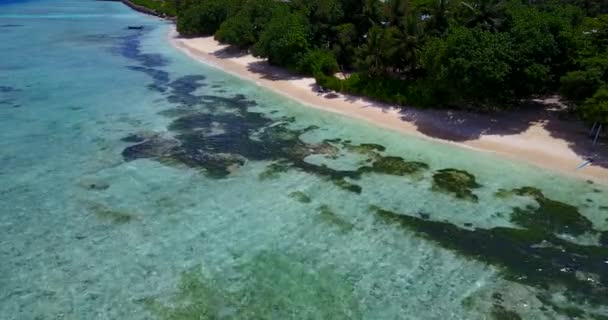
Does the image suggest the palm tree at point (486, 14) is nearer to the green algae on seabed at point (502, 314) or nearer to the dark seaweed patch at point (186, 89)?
the green algae on seabed at point (502, 314)

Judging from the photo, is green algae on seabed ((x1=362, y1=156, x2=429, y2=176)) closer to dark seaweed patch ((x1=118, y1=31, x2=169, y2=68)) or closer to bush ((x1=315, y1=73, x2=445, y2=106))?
bush ((x1=315, y1=73, x2=445, y2=106))

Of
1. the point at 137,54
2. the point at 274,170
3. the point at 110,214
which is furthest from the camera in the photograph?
the point at 137,54

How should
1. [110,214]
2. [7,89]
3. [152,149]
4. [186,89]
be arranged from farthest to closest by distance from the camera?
[7,89], [186,89], [152,149], [110,214]

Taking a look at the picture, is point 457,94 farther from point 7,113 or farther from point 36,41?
point 36,41

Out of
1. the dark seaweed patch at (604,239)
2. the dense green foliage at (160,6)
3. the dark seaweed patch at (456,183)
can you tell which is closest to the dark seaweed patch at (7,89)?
the dark seaweed patch at (456,183)

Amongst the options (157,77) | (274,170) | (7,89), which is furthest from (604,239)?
(7,89)

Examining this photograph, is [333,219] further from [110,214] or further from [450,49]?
[450,49]
